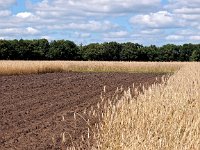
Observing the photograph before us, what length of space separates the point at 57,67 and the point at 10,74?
8.66 metres

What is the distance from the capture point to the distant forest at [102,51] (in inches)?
2938

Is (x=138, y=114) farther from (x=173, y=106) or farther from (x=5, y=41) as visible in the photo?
(x=5, y=41)

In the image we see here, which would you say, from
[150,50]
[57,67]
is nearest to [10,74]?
[57,67]

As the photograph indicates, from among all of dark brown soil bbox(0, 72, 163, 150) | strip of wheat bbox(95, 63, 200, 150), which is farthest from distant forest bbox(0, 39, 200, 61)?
strip of wheat bbox(95, 63, 200, 150)

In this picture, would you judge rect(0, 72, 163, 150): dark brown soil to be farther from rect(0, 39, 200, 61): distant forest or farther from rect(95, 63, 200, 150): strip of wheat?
rect(0, 39, 200, 61): distant forest

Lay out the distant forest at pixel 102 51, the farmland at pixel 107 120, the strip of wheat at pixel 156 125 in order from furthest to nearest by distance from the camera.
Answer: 1. the distant forest at pixel 102 51
2. the farmland at pixel 107 120
3. the strip of wheat at pixel 156 125

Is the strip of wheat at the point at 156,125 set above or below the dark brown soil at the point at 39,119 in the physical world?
above

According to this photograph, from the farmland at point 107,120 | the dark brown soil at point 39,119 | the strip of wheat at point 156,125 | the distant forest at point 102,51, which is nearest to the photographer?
the strip of wheat at point 156,125

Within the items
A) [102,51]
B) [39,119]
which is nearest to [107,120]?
[39,119]

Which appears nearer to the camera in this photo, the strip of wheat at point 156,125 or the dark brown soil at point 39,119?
the strip of wheat at point 156,125

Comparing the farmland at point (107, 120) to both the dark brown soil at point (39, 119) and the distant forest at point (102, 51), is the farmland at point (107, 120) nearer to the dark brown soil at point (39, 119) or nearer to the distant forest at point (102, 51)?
the dark brown soil at point (39, 119)

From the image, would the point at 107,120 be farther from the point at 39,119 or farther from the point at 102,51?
the point at 102,51

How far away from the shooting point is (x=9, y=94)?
54.4 ft

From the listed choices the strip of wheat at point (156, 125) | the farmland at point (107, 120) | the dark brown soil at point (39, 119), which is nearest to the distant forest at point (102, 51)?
the dark brown soil at point (39, 119)
